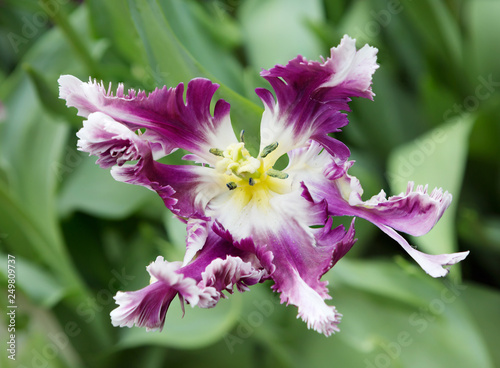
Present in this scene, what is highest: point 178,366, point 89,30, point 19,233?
point 89,30

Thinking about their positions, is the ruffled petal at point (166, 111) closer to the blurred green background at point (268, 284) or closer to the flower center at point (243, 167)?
the flower center at point (243, 167)

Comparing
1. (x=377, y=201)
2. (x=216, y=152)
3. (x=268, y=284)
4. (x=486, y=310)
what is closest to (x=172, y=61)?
(x=216, y=152)

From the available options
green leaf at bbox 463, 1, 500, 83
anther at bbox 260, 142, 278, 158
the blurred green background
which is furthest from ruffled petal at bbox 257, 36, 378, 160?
green leaf at bbox 463, 1, 500, 83

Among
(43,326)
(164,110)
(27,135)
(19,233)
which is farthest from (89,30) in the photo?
(164,110)

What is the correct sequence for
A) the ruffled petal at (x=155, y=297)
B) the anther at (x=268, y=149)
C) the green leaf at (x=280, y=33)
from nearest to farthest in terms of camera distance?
the ruffled petal at (x=155, y=297)
the anther at (x=268, y=149)
the green leaf at (x=280, y=33)

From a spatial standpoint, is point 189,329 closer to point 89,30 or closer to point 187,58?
point 187,58

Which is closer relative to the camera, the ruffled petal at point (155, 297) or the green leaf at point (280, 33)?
the ruffled petal at point (155, 297)

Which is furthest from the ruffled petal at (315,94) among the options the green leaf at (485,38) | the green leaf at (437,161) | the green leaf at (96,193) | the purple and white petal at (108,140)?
the green leaf at (485,38)
